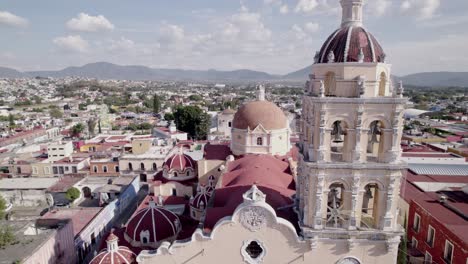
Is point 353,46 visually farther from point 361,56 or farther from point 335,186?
point 335,186

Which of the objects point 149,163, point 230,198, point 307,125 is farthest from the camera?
point 149,163

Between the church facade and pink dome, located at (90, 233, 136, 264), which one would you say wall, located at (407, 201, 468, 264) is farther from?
pink dome, located at (90, 233, 136, 264)

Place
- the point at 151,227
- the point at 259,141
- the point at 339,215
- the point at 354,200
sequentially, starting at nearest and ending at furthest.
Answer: the point at 354,200, the point at 339,215, the point at 151,227, the point at 259,141

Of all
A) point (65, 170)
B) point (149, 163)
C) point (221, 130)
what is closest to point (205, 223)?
point (149, 163)

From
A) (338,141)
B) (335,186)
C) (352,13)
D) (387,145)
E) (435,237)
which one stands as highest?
(352,13)

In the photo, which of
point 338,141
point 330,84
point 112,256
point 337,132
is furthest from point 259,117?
point 112,256

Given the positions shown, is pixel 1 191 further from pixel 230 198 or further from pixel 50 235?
pixel 230 198

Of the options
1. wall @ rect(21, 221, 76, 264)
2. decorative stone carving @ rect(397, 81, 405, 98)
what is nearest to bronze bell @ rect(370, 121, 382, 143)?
decorative stone carving @ rect(397, 81, 405, 98)
